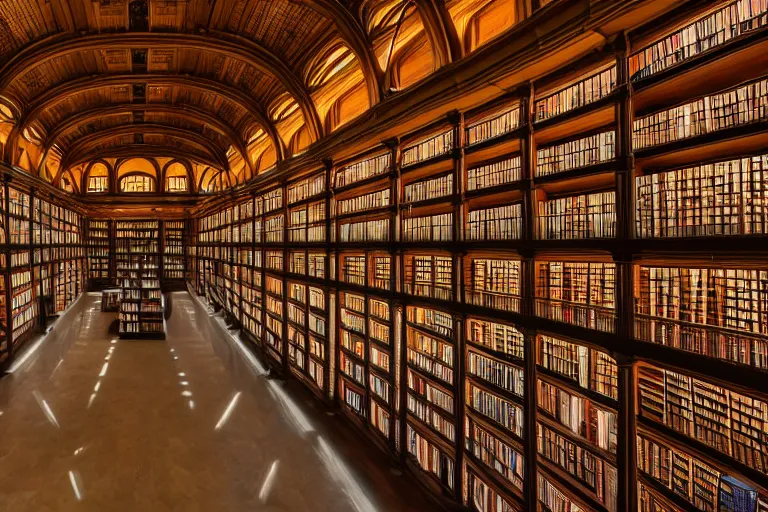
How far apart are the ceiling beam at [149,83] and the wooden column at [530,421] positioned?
7109mm

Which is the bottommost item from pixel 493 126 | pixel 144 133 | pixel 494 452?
pixel 494 452

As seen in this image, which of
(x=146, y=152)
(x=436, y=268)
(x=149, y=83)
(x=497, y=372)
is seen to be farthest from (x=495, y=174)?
(x=146, y=152)

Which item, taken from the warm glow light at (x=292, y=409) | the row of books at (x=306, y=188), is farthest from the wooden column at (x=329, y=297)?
the warm glow light at (x=292, y=409)

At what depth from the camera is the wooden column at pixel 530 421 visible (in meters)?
3.38

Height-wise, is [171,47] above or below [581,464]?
above

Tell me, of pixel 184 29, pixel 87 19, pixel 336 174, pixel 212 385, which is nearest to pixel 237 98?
pixel 184 29

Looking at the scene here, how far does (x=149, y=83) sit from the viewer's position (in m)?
8.72

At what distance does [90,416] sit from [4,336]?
3716 millimetres

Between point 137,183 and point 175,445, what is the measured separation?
1555 cm

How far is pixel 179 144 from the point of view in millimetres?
15117

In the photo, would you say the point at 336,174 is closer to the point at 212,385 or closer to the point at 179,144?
the point at 212,385

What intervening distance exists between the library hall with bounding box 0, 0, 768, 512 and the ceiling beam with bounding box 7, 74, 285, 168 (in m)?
0.06

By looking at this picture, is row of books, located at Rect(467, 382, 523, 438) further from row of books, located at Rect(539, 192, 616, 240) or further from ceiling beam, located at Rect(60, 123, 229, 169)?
ceiling beam, located at Rect(60, 123, 229, 169)

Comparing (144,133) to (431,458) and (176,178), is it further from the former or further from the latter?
(431,458)
